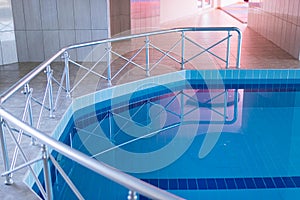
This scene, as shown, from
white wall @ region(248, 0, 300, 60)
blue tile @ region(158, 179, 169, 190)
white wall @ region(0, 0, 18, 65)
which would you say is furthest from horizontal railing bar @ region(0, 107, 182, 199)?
white wall @ region(248, 0, 300, 60)

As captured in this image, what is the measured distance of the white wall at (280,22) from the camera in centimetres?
682

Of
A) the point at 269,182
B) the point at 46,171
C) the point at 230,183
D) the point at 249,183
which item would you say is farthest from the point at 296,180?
the point at 46,171

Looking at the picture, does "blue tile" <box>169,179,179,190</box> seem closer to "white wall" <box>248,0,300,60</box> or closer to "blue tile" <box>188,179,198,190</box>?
"blue tile" <box>188,179,198,190</box>

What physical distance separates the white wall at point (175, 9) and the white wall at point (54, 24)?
5794mm

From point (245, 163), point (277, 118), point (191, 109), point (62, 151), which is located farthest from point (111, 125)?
point (62, 151)

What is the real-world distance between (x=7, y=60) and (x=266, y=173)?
4.93 metres

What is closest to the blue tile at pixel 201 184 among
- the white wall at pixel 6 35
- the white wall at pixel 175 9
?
the white wall at pixel 6 35

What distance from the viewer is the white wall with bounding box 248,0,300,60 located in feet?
22.4

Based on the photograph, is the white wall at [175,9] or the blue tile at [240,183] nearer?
the blue tile at [240,183]

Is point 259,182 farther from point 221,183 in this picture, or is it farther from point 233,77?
point 233,77

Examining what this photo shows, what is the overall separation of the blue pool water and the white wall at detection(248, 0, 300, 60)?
1.35m

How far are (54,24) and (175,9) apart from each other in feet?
24.6

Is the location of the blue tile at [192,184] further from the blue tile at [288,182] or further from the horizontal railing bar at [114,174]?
the horizontal railing bar at [114,174]

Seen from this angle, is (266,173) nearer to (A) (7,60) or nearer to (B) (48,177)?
(B) (48,177)
